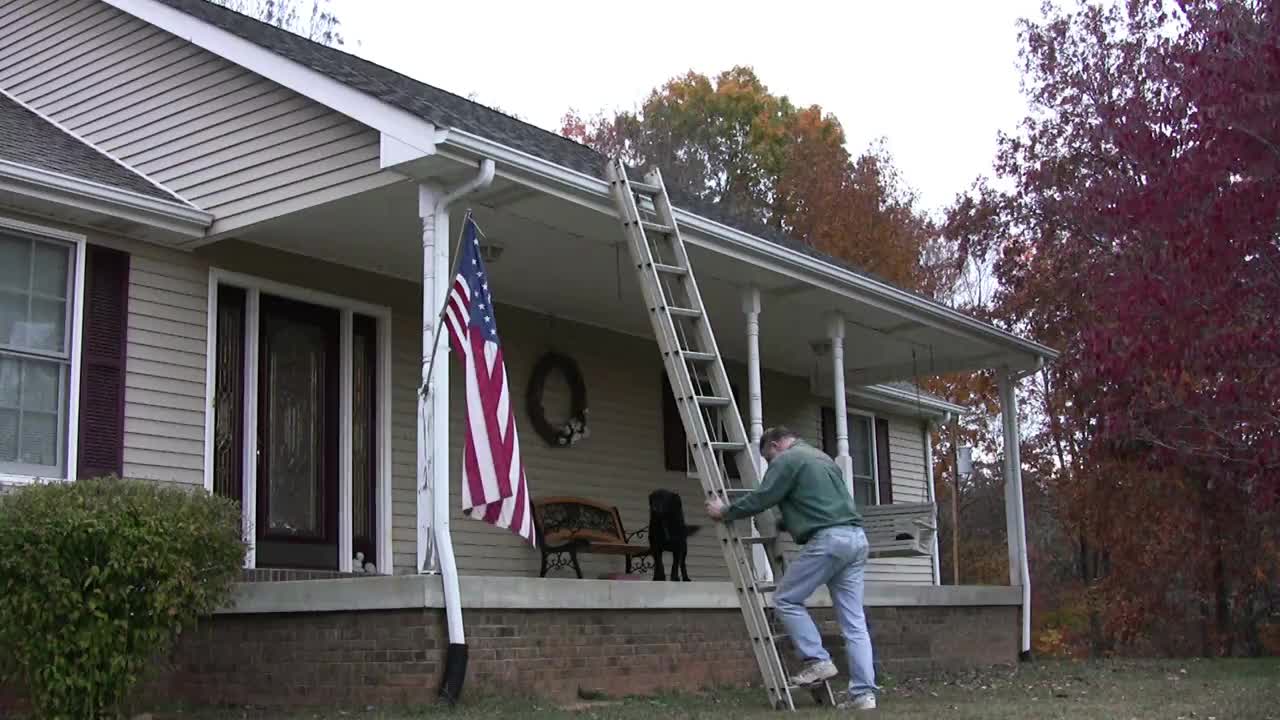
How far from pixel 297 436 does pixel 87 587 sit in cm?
333

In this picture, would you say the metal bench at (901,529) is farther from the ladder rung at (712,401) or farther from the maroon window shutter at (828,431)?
the maroon window shutter at (828,431)

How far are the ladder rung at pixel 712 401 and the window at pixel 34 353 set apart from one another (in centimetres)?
423

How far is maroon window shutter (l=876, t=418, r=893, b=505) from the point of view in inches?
731

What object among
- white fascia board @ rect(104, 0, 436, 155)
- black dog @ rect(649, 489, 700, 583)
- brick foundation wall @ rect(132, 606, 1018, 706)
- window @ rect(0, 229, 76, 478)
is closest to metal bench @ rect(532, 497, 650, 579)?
black dog @ rect(649, 489, 700, 583)

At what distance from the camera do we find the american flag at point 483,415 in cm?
834

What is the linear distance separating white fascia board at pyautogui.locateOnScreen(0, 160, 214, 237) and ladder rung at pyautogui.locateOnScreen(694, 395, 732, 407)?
3934 millimetres

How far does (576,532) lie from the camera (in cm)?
1229

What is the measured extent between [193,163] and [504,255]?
2.37 m

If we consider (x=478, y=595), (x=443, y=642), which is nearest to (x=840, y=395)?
(x=478, y=595)

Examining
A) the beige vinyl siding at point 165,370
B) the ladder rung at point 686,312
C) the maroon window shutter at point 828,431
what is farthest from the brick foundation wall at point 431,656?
the maroon window shutter at point 828,431

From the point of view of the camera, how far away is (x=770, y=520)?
841 cm

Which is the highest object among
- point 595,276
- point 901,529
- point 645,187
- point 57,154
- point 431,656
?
point 57,154

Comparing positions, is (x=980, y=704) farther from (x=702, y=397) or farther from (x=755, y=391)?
(x=755, y=391)

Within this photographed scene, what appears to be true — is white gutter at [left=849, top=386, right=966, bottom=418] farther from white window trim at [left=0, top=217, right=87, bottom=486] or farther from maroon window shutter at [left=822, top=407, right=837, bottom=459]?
Answer: white window trim at [left=0, top=217, right=87, bottom=486]
